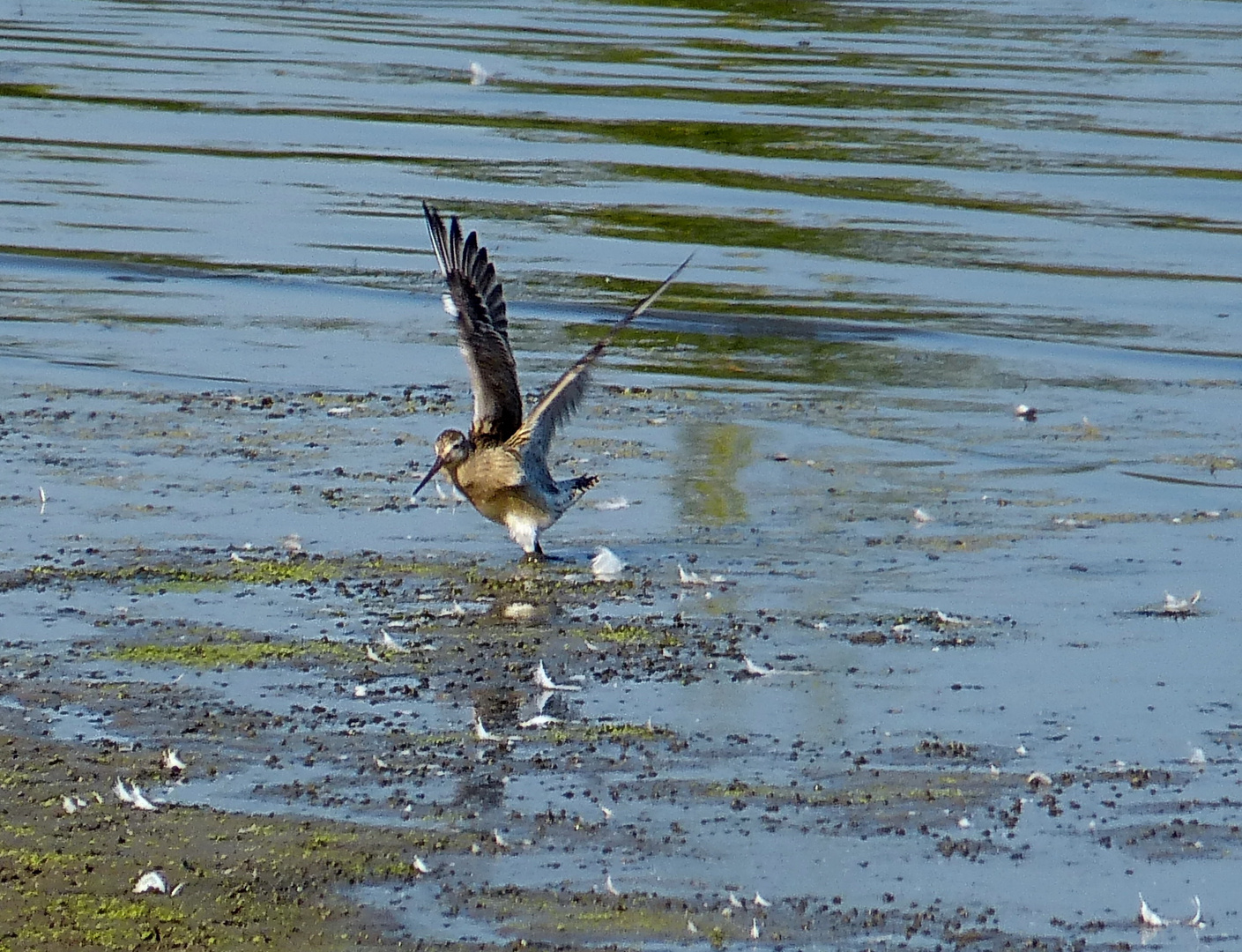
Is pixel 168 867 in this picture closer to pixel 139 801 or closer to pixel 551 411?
pixel 139 801

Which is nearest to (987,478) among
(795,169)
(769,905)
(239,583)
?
(239,583)

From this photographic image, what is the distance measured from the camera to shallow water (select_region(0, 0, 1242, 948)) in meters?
6.28

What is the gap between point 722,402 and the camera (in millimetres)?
11102

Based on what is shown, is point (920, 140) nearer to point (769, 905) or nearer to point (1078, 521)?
point (1078, 521)

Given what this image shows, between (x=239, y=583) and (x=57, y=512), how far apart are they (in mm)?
1075

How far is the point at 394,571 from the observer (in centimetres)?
829

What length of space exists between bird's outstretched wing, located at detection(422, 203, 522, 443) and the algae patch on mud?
3162mm

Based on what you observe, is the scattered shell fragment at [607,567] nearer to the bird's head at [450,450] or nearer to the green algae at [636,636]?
the green algae at [636,636]

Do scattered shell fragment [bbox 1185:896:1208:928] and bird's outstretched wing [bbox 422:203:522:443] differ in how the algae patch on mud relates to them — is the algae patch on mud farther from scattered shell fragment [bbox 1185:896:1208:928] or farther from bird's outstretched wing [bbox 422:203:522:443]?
bird's outstretched wing [bbox 422:203:522:443]

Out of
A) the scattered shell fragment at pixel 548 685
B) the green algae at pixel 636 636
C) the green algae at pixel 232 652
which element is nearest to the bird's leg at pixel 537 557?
the green algae at pixel 636 636

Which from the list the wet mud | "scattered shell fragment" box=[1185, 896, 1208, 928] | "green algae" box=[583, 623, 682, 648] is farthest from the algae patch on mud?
"green algae" box=[583, 623, 682, 648]

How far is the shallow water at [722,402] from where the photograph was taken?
6281mm

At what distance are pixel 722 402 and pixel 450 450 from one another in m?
2.45

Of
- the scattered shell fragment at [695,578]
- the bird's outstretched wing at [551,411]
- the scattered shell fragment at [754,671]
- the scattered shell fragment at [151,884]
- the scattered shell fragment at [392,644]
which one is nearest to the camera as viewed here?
the scattered shell fragment at [151,884]
